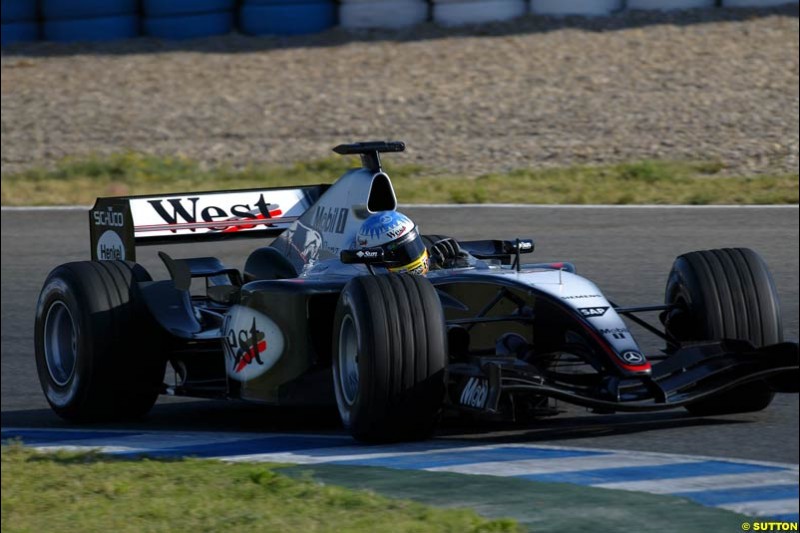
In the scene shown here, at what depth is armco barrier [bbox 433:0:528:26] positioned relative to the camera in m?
20.9

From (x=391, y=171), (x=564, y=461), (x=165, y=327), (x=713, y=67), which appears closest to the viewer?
(x=564, y=461)

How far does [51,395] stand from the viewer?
25.0 ft

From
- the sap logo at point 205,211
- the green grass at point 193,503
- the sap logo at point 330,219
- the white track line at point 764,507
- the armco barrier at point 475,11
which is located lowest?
the green grass at point 193,503

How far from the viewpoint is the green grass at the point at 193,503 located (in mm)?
4758

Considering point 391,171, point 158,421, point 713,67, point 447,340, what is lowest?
point 158,421

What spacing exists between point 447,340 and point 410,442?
0.48 meters

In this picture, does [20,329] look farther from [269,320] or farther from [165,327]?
[269,320]

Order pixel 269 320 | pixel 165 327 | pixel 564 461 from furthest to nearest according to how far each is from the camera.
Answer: pixel 165 327, pixel 269 320, pixel 564 461

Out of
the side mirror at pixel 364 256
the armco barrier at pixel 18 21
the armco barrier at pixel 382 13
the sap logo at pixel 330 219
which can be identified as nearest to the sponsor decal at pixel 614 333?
the side mirror at pixel 364 256

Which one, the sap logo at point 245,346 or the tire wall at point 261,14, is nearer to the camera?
the sap logo at point 245,346

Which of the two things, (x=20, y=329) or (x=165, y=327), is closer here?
(x=165, y=327)

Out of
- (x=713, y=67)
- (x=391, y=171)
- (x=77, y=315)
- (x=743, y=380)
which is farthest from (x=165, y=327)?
(x=713, y=67)

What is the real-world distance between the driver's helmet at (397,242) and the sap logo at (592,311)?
90 cm

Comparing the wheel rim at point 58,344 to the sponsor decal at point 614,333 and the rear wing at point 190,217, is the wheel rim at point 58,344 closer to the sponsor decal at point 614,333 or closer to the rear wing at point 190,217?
the rear wing at point 190,217
